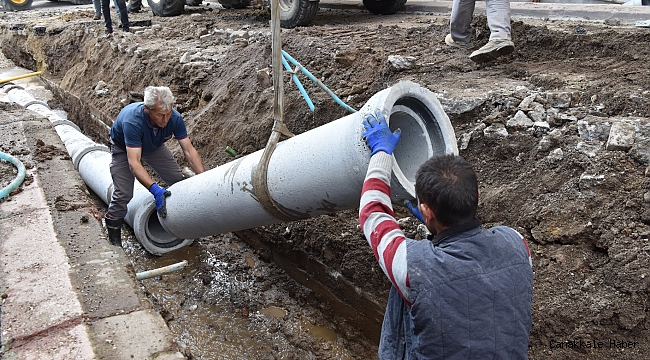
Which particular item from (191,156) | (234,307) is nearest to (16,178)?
(191,156)

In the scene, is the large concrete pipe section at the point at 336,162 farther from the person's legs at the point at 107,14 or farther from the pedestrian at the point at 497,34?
the person's legs at the point at 107,14

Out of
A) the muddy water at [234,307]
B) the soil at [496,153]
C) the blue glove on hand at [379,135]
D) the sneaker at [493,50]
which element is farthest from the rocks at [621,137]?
the muddy water at [234,307]

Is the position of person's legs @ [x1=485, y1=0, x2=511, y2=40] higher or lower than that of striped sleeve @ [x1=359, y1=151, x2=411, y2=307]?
higher

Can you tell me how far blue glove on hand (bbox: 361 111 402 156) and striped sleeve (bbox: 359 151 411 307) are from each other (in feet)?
0.20

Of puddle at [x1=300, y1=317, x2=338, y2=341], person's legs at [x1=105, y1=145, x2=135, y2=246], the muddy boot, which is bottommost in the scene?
puddle at [x1=300, y1=317, x2=338, y2=341]

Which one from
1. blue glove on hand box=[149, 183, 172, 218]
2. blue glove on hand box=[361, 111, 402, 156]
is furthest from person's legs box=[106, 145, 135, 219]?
blue glove on hand box=[361, 111, 402, 156]

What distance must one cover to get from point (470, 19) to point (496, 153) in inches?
75.7

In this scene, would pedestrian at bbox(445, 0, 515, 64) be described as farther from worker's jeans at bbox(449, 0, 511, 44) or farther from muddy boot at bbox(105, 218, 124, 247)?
muddy boot at bbox(105, 218, 124, 247)

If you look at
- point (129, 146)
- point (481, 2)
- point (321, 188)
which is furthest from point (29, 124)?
point (481, 2)

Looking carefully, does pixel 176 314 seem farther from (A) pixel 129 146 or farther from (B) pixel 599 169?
(B) pixel 599 169

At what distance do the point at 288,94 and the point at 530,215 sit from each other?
2917 mm

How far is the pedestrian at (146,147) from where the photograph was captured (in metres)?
4.07

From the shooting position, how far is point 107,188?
543cm

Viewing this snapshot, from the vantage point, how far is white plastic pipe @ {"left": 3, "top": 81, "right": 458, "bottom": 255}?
2.48m
